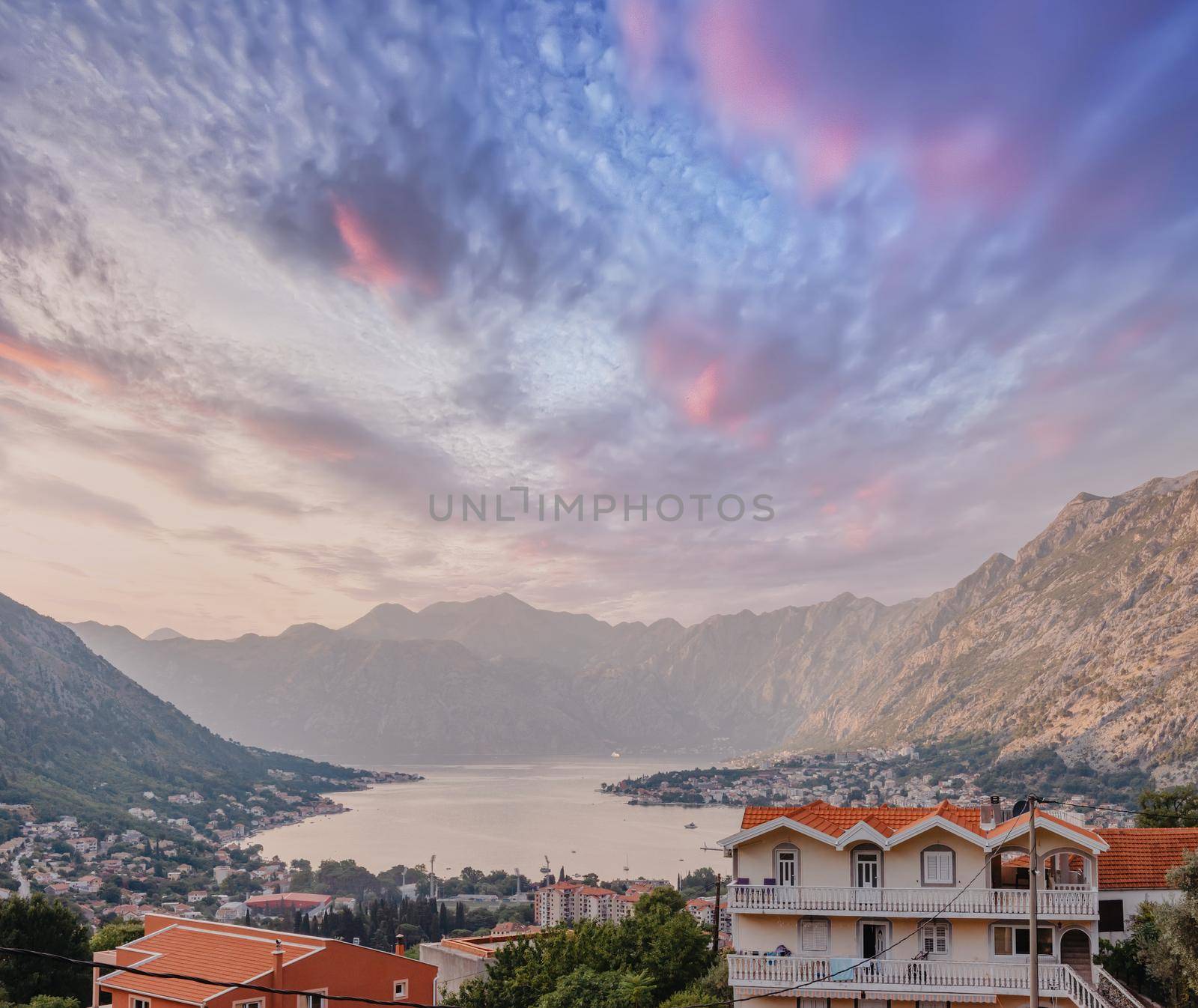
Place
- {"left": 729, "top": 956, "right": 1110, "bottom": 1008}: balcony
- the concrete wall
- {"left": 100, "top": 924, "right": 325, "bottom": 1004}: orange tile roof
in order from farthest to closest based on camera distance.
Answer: the concrete wall, {"left": 100, "top": 924, "right": 325, "bottom": 1004}: orange tile roof, {"left": 729, "top": 956, "right": 1110, "bottom": 1008}: balcony

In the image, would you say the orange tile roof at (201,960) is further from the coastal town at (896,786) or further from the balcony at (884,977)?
the coastal town at (896,786)

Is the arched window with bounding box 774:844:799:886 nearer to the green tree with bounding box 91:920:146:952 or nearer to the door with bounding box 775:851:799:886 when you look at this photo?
the door with bounding box 775:851:799:886

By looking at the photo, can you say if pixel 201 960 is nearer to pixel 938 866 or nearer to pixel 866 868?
pixel 866 868

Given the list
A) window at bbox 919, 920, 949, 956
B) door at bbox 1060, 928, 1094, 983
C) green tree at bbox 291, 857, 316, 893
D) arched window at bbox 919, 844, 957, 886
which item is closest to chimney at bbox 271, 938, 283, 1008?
window at bbox 919, 920, 949, 956

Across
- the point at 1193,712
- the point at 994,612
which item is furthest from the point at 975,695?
the point at 1193,712

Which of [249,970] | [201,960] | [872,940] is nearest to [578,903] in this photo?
[201,960]

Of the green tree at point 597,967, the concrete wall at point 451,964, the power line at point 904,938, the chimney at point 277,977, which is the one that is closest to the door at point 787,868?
the power line at point 904,938
